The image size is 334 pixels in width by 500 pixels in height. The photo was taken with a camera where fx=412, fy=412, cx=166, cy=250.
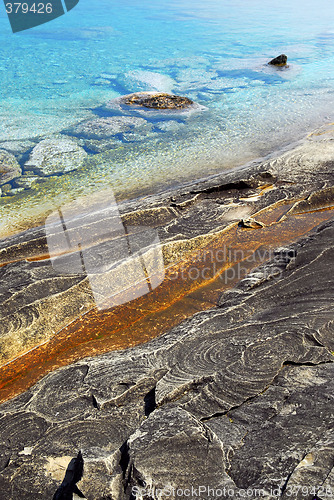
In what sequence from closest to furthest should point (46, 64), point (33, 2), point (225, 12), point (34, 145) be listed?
point (34, 145), point (46, 64), point (33, 2), point (225, 12)

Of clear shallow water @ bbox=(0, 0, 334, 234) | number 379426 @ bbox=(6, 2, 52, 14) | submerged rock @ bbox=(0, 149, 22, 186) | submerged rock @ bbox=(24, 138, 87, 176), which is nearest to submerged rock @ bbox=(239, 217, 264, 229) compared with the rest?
clear shallow water @ bbox=(0, 0, 334, 234)

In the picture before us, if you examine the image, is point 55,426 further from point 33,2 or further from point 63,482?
point 33,2

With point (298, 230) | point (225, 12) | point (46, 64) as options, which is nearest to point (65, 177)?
point (298, 230)

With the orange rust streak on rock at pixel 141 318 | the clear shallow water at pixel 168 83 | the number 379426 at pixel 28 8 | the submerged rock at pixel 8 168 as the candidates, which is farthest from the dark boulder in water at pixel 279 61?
the number 379426 at pixel 28 8

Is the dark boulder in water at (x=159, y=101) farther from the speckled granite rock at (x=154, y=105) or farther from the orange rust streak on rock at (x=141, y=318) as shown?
the orange rust streak on rock at (x=141, y=318)

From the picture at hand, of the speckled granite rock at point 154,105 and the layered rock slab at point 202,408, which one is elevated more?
the speckled granite rock at point 154,105

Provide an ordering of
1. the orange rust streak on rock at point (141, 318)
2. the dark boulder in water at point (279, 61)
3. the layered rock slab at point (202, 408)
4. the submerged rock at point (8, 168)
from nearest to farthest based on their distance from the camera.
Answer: the layered rock slab at point (202, 408) → the orange rust streak on rock at point (141, 318) → the submerged rock at point (8, 168) → the dark boulder in water at point (279, 61)
